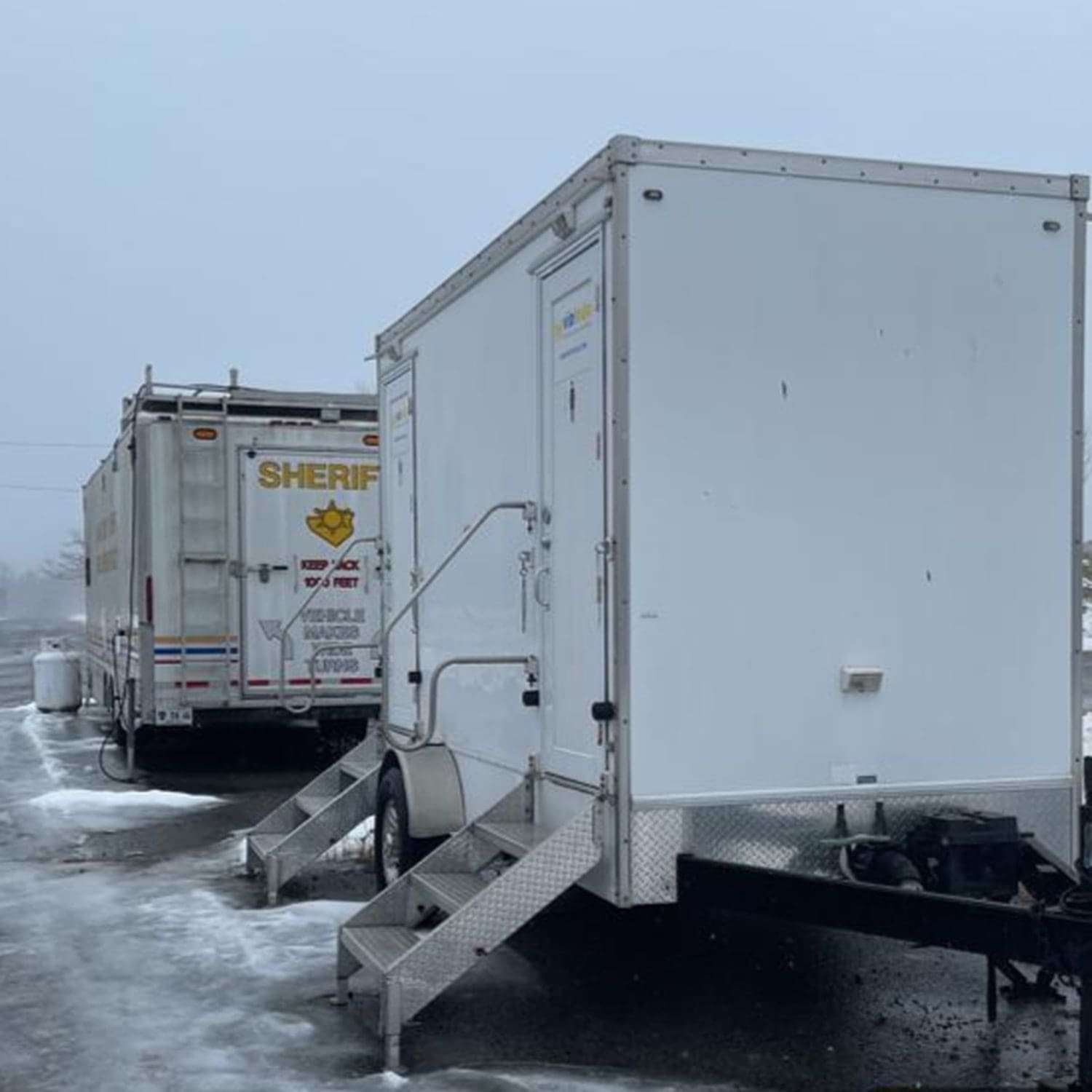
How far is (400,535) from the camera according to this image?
860 centimetres

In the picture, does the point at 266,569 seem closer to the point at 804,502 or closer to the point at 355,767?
the point at 355,767

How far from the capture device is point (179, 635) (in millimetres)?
12805

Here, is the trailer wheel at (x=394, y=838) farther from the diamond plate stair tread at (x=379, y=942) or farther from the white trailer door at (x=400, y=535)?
the diamond plate stair tread at (x=379, y=942)

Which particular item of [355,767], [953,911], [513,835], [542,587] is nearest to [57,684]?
[355,767]

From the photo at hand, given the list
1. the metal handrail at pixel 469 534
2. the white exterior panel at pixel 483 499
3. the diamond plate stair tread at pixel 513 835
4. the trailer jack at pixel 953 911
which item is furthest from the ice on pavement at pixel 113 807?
the trailer jack at pixel 953 911

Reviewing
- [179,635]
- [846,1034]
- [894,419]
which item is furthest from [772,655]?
[179,635]

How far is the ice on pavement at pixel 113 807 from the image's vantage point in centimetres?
1117

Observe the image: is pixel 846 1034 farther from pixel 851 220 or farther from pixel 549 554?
pixel 851 220

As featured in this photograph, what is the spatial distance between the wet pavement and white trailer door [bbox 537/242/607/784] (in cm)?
104

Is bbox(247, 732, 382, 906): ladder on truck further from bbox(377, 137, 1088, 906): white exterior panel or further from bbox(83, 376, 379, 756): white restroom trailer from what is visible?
bbox(83, 376, 379, 756): white restroom trailer

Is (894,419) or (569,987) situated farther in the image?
(569,987)

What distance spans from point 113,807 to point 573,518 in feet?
24.0

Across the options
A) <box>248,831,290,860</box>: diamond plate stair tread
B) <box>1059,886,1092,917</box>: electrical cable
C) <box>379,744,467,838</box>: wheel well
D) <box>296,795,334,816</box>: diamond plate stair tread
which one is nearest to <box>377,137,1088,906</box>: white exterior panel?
<box>1059,886,1092,917</box>: electrical cable

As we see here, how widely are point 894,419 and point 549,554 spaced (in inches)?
55.8
